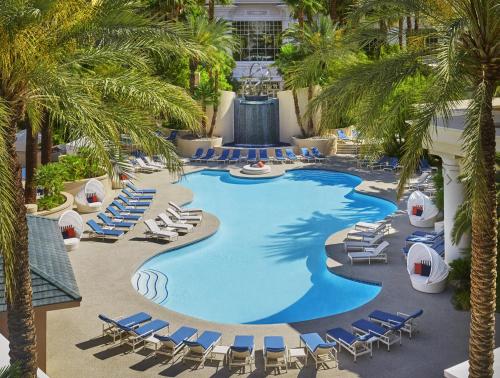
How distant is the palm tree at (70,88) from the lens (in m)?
7.99

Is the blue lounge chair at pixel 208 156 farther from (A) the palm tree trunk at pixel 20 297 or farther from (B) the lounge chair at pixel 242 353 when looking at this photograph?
(A) the palm tree trunk at pixel 20 297

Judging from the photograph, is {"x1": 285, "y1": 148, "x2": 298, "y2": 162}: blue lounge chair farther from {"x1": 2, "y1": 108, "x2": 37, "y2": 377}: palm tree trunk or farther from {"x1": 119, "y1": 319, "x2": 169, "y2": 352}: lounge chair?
{"x1": 2, "y1": 108, "x2": 37, "y2": 377}: palm tree trunk

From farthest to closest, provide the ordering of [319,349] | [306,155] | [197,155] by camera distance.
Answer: [197,155] < [306,155] < [319,349]

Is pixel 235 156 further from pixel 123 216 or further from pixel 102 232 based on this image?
pixel 102 232

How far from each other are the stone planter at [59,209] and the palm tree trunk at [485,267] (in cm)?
1477

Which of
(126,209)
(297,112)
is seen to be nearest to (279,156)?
(297,112)

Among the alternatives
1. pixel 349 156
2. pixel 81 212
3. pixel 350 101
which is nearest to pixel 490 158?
pixel 350 101

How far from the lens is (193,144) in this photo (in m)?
35.9

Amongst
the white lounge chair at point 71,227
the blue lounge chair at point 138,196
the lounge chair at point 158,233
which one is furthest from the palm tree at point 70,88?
the blue lounge chair at point 138,196

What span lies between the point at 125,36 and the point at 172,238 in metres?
Answer: 11.0

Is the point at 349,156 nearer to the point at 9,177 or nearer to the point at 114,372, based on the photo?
the point at 114,372

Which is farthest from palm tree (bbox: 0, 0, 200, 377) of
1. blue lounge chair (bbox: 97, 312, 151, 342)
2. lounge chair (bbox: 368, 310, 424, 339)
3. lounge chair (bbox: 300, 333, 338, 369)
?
lounge chair (bbox: 368, 310, 424, 339)

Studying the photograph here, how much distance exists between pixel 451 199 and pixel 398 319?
3.61 meters

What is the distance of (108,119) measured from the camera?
8578 millimetres
